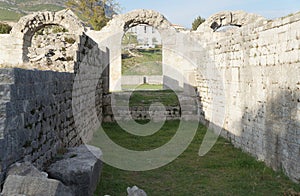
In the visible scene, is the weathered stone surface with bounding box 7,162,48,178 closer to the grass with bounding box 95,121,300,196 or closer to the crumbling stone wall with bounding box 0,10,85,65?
the grass with bounding box 95,121,300,196

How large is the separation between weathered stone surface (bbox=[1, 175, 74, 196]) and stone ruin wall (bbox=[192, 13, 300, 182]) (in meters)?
4.19

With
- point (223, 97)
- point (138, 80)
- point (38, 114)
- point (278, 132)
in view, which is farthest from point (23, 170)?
point (138, 80)

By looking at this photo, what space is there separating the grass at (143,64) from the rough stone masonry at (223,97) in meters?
28.2

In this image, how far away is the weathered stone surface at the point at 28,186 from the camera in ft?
11.5

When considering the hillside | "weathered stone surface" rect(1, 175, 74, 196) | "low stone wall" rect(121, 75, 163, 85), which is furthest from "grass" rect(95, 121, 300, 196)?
the hillside

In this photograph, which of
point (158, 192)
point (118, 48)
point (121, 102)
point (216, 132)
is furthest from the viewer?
point (118, 48)

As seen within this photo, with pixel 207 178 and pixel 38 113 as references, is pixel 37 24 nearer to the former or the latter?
pixel 207 178

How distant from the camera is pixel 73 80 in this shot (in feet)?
26.7

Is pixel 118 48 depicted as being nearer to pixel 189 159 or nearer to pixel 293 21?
pixel 189 159

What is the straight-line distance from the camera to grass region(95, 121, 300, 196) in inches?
238

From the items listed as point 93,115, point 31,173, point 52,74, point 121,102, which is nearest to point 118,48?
point 121,102

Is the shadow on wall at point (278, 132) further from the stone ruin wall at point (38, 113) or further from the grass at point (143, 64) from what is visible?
the grass at point (143, 64)

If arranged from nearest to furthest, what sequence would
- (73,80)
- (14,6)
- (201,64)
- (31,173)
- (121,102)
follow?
(31,173) → (73,80) → (201,64) → (121,102) → (14,6)

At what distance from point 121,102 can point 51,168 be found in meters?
9.55
